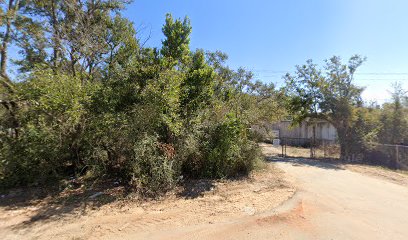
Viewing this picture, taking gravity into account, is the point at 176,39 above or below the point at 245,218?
above

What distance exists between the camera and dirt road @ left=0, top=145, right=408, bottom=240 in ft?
16.1

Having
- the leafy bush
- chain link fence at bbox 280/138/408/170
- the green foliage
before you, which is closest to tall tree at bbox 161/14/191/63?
the green foliage

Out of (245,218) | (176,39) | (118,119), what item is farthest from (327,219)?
(176,39)

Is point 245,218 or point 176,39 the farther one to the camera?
point 176,39

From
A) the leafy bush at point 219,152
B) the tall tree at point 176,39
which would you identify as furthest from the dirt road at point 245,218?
the tall tree at point 176,39

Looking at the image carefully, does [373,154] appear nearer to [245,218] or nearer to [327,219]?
[327,219]

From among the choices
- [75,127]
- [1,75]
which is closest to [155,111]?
[75,127]

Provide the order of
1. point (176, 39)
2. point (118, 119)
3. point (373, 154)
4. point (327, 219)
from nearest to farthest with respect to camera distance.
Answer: point (327, 219) < point (118, 119) < point (176, 39) < point (373, 154)

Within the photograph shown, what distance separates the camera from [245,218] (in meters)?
5.61

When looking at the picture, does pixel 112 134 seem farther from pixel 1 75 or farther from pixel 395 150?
pixel 395 150

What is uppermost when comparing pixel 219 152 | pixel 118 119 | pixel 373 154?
pixel 118 119

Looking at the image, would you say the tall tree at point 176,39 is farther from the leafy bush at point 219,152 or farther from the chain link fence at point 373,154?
the chain link fence at point 373,154

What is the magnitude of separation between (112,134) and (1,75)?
12.9 ft

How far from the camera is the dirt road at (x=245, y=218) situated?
194 inches
